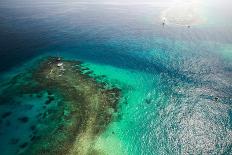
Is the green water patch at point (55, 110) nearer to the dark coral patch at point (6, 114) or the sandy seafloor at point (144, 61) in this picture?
the dark coral patch at point (6, 114)

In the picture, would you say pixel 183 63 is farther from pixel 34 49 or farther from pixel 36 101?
pixel 34 49

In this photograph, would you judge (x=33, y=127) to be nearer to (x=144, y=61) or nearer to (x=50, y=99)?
(x=50, y=99)

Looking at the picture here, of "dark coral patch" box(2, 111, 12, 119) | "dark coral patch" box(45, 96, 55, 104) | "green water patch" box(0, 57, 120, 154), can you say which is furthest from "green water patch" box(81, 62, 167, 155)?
"dark coral patch" box(2, 111, 12, 119)

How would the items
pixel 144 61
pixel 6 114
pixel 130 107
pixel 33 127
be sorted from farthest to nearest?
pixel 144 61
pixel 130 107
pixel 6 114
pixel 33 127

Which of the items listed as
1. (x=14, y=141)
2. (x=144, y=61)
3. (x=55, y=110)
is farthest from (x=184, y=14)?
(x=14, y=141)

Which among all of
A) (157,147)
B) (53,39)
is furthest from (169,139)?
(53,39)

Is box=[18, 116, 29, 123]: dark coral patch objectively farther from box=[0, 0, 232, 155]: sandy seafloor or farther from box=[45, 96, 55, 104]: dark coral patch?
box=[45, 96, 55, 104]: dark coral patch
